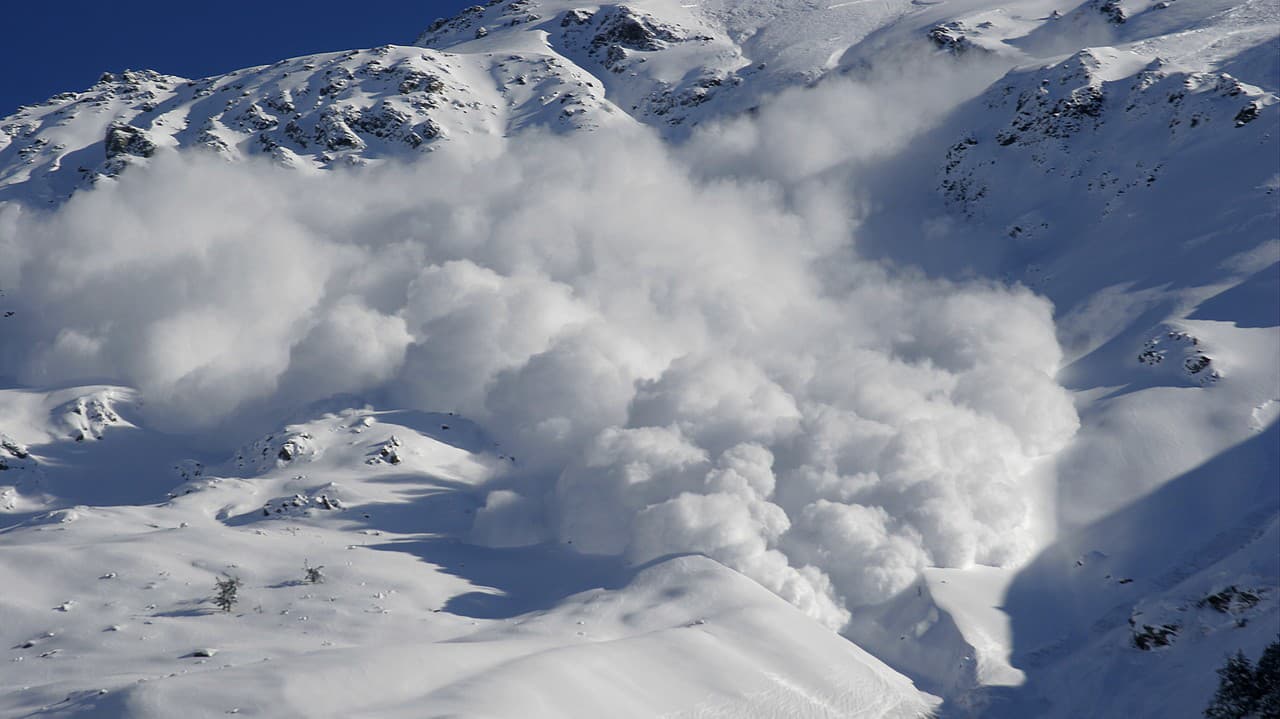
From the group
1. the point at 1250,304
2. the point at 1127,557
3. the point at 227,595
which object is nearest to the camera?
the point at 227,595

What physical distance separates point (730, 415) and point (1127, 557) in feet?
119

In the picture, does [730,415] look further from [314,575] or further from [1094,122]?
[1094,122]

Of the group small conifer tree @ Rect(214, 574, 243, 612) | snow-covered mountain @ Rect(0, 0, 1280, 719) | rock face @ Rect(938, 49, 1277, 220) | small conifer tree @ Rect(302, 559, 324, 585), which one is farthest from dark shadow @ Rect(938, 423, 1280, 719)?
rock face @ Rect(938, 49, 1277, 220)

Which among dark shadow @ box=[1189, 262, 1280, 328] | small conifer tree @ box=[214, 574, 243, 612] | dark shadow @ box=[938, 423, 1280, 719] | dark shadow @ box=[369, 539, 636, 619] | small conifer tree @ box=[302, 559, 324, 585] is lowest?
dark shadow @ box=[938, 423, 1280, 719]

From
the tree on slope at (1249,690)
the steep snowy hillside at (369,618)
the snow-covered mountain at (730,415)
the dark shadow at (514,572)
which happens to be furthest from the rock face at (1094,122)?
the tree on slope at (1249,690)

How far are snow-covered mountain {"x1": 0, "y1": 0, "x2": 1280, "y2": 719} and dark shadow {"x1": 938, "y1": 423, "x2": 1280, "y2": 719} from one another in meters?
0.31

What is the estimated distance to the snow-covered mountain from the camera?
172 ft

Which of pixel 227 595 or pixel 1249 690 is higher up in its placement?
pixel 227 595

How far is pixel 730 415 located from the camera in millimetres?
89375

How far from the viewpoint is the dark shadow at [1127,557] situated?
58.6 m

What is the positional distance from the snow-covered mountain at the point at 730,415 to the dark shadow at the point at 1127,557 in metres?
0.31

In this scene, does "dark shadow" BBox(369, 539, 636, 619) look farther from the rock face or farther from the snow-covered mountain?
the rock face

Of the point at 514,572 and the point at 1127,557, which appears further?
the point at 514,572

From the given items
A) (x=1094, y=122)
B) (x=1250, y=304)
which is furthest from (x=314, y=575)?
(x=1094, y=122)
